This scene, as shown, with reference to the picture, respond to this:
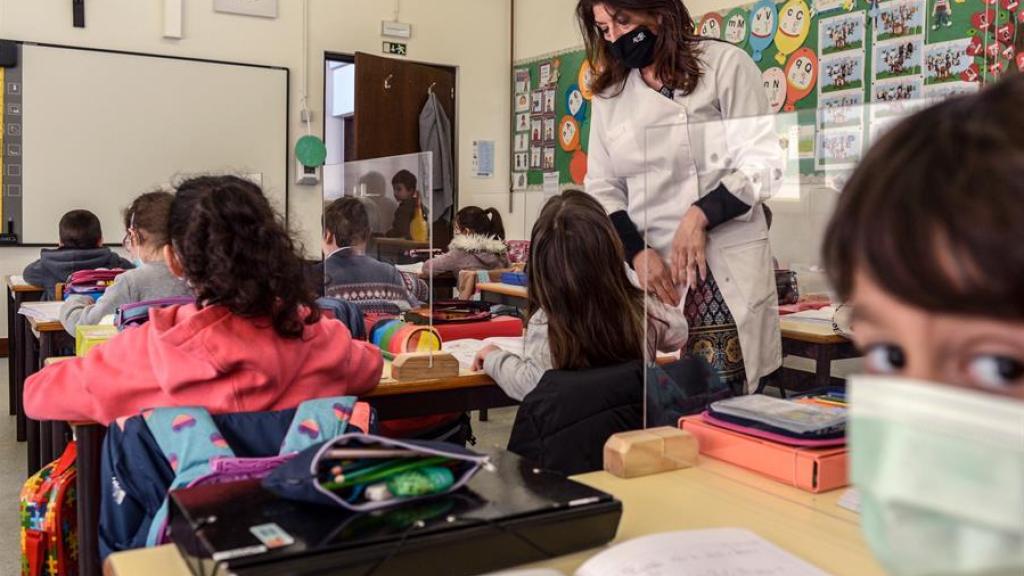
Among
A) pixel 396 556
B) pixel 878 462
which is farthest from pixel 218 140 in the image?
pixel 878 462

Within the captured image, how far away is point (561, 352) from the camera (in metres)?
1.80

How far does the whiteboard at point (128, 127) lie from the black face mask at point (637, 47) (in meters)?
4.07

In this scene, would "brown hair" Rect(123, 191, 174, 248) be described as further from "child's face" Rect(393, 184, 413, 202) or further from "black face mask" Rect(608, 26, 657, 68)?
"black face mask" Rect(608, 26, 657, 68)

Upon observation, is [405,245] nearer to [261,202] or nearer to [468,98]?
[261,202]

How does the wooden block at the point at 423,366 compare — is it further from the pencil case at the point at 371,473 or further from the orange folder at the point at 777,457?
the pencil case at the point at 371,473

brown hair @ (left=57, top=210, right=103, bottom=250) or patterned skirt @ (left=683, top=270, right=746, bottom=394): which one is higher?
brown hair @ (left=57, top=210, right=103, bottom=250)

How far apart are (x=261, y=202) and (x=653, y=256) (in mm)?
690

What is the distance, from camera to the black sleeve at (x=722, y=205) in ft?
4.52

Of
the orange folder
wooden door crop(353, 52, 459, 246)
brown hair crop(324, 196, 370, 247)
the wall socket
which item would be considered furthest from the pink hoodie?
the wall socket

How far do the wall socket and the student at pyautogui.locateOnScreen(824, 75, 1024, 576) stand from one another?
6.21 m

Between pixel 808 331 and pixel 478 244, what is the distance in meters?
2.14

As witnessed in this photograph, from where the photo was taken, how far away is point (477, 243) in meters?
3.44

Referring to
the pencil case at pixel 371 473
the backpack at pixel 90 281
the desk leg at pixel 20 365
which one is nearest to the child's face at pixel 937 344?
the pencil case at pixel 371 473

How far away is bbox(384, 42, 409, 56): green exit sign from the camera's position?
6680mm
